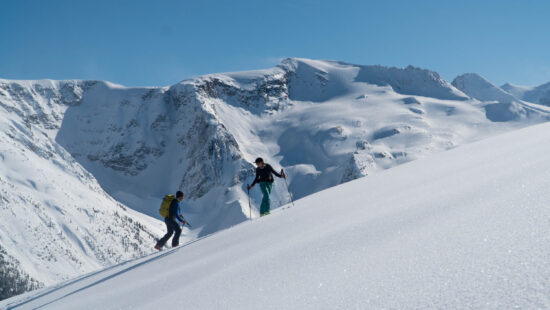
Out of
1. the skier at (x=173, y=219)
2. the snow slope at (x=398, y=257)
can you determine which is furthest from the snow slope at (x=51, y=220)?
the snow slope at (x=398, y=257)

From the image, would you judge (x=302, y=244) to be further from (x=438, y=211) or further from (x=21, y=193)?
(x=21, y=193)

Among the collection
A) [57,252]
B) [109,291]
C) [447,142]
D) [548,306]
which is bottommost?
[447,142]

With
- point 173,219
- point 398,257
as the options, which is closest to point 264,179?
point 173,219

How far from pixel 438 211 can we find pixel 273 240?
2.64m

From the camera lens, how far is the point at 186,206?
196 m

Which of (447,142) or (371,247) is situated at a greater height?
(371,247)

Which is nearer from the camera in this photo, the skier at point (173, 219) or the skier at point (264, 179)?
the skier at point (264, 179)

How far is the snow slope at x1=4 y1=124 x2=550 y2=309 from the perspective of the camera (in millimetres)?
2379

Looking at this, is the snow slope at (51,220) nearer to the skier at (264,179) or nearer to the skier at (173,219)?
the skier at (173,219)

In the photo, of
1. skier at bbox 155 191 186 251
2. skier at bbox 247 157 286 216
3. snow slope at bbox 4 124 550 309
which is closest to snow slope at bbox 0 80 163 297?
skier at bbox 155 191 186 251

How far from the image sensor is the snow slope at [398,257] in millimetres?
2379

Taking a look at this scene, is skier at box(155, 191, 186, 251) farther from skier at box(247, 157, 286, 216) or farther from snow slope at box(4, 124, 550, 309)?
snow slope at box(4, 124, 550, 309)

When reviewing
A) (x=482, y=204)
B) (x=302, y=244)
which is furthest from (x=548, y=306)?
(x=302, y=244)

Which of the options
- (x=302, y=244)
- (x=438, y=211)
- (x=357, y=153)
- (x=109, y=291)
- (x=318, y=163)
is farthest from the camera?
(x=318, y=163)
